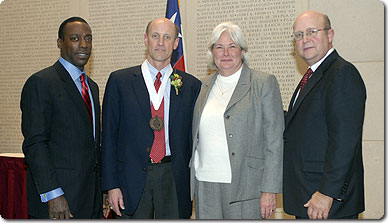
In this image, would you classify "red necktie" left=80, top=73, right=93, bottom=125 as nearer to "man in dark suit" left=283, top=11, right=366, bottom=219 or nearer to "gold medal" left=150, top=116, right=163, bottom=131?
"gold medal" left=150, top=116, right=163, bottom=131

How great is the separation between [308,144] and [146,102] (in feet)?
3.94

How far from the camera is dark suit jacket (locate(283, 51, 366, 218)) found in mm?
2172

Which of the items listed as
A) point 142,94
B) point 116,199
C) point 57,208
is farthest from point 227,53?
point 57,208

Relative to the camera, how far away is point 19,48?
19.3 feet

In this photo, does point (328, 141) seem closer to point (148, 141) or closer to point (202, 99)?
point (202, 99)

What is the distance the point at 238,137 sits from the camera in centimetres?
257

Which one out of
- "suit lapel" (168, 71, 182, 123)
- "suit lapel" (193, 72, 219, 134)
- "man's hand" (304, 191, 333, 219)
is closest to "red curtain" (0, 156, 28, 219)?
"suit lapel" (168, 71, 182, 123)

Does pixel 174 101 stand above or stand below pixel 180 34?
below

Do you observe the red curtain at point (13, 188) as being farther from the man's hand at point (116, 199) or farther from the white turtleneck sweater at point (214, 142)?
the white turtleneck sweater at point (214, 142)

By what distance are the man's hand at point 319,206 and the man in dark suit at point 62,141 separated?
149 cm

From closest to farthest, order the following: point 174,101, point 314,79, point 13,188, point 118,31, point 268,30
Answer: point 314,79, point 174,101, point 13,188, point 268,30, point 118,31

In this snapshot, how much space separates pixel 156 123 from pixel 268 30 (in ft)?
8.44

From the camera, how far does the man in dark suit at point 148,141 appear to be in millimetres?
2701

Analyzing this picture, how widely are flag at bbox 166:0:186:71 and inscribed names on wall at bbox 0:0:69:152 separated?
6.12ft
